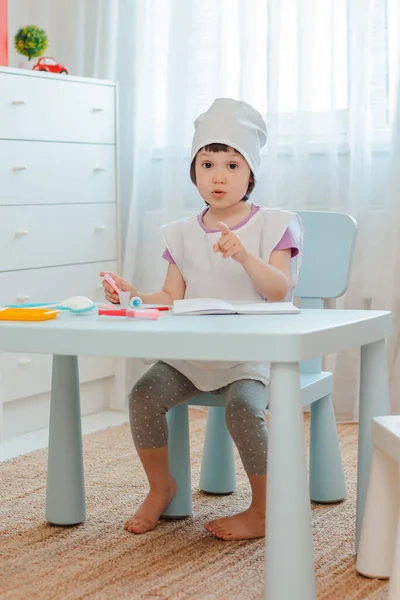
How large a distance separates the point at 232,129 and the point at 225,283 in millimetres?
304

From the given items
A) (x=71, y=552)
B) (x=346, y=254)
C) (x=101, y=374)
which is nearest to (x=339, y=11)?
(x=346, y=254)

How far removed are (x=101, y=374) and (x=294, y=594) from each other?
1.88m

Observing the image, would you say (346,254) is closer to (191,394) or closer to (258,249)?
(258,249)

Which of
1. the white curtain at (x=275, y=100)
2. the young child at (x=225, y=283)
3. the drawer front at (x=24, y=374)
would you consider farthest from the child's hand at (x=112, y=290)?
the white curtain at (x=275, y=100)

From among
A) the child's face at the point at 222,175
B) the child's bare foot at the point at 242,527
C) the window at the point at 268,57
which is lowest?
the child's bare foot at the point at 242,527

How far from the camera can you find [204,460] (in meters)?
2.20

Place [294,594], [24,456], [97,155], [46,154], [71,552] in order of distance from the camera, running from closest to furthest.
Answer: [294,594]
[71,552]
[24,456]
[46,154]
[97,155]

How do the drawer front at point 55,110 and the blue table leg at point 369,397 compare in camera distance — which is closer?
the blue table leg at point 369,397

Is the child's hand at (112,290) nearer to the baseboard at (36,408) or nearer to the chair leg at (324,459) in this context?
the chair leg at (324,459)

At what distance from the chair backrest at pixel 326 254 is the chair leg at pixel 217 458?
0.33 meters

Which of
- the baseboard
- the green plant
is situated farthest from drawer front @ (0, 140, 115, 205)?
the baseboard

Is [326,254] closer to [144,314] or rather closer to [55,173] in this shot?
[144,314]

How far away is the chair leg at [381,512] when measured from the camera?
1.56 m

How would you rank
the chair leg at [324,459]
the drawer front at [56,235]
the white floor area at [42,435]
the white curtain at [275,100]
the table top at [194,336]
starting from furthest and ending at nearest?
the white curtain at [275,100]
the drawer front at [56,235]
the white floor area at [42,435]
the chair leg at [324,459]
the table top at [194,336]
